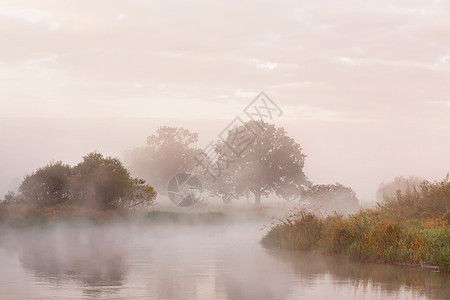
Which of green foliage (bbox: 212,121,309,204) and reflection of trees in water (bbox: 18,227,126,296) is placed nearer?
reflection of trees in water (bbox: 18,227,126,296)

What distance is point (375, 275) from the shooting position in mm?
24594

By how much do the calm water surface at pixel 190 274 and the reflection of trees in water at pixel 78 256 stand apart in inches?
1.3

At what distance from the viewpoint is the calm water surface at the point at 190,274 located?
1977 centimetres

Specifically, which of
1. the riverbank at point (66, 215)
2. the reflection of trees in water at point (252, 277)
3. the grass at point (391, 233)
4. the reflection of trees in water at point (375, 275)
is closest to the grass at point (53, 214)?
the riverbank at point (66, 215)

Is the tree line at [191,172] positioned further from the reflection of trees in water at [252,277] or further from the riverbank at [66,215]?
the reflection of trees in water at [252,277]

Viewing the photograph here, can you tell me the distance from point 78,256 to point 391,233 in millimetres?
13780

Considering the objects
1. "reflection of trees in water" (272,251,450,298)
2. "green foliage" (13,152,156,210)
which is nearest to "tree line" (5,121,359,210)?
"green foliage" (13,152,156,210)

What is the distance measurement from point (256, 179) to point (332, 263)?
67.9 meters

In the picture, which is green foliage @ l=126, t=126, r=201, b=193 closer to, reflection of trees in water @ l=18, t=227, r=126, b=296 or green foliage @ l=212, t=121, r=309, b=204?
green foliage @ l=212, t=121, r=309, b=204

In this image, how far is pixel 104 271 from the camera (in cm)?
→ 2550

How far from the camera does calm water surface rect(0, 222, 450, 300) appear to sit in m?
19.8

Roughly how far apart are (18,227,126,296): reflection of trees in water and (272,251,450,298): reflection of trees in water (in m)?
6.78

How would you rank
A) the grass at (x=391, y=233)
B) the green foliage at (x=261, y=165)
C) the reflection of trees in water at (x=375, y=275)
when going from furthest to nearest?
1. the green foliage at (x=261, y=165)
2. the grass at (x=391, y=233)
3. the reflection of trees in water at (x=375, y=275)

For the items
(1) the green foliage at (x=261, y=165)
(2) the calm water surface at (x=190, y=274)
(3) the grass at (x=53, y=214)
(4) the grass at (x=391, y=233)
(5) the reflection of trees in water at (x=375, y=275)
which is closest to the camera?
(2) the calm water surface at (x=190, y=274)
